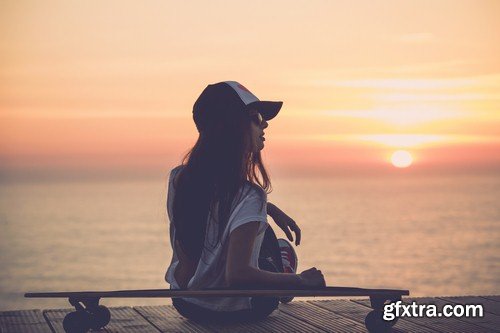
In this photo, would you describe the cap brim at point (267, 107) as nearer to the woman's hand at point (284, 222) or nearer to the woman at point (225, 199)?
the woman at point (225, 199)

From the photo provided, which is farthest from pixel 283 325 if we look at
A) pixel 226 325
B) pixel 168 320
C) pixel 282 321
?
pixel 168 320

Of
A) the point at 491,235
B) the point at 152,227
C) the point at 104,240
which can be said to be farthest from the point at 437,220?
the point at 104,240

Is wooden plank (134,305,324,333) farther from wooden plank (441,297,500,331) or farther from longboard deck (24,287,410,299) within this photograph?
wooden plank (441,297,500,331)

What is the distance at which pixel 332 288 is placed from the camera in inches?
191

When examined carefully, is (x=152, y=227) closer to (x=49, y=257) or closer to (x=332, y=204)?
(x=49, y=257)

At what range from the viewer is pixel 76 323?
17.0ft

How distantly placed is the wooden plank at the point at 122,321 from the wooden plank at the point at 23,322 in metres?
0.06

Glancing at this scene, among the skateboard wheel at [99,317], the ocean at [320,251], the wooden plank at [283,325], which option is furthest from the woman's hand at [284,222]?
the ocean at [320,251]

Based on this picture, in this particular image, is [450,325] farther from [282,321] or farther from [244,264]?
[244,264]

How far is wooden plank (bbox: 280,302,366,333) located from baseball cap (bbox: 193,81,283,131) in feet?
4.54

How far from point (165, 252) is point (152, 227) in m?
28.3

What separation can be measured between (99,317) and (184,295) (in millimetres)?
811

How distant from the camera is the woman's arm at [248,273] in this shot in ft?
15.9

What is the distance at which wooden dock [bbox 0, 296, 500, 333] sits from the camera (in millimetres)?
5520
